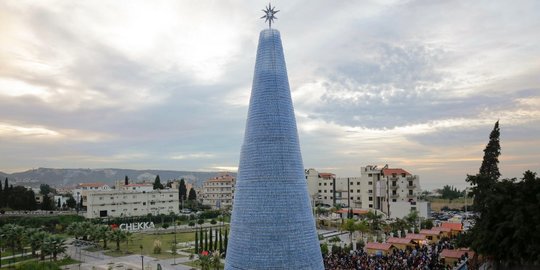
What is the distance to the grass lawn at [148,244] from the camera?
48438 millimetres

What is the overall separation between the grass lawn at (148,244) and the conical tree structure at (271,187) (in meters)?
33.2

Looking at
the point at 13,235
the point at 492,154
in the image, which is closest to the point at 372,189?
the point at 492,154

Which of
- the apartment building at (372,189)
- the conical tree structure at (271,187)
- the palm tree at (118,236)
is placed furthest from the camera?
the apartment building at (372,189)

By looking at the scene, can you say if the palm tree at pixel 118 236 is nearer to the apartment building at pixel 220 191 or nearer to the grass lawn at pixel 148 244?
the grass lawn at pixel 148 244

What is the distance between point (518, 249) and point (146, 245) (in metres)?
43.6

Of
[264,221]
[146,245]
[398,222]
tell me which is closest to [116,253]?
[146,245]

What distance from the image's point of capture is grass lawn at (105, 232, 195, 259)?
48.4 meters

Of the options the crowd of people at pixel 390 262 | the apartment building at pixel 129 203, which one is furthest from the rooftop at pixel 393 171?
the apartment building at pixel 129 203

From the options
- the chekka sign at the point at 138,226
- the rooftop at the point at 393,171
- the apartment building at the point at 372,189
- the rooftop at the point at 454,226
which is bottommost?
the chekka sign at the point at 138,226

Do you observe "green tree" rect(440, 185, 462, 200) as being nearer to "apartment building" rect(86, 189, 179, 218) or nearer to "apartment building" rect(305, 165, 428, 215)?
"apartment building" rect(305, 165, 428, 215)

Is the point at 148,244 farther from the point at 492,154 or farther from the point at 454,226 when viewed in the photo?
the point at 492,154

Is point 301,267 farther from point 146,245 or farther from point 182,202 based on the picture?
point 182,202

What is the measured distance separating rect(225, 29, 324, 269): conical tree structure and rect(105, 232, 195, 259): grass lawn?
3324 cm

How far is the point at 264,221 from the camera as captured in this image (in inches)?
616
